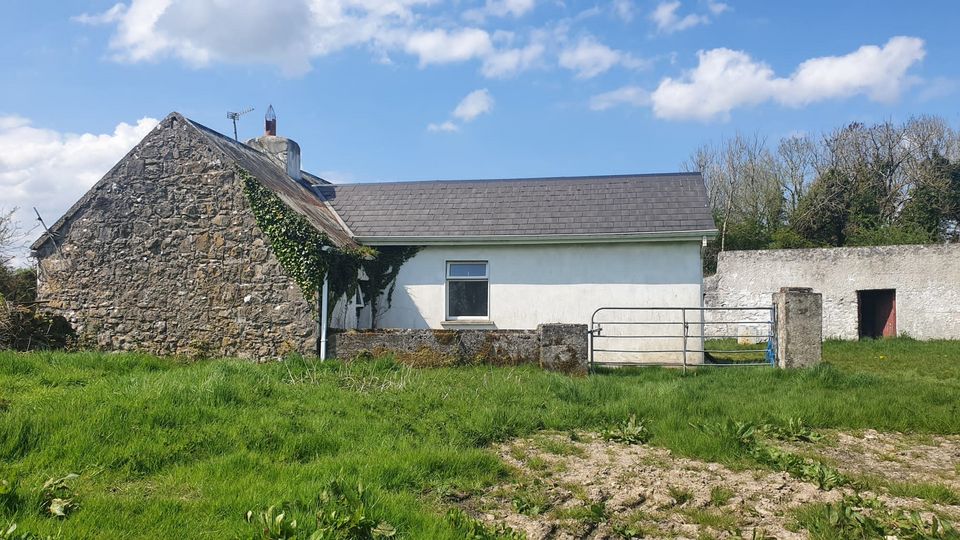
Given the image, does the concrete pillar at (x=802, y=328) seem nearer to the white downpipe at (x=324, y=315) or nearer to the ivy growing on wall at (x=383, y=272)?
the ivy growing on wall at (x=383, y=272)

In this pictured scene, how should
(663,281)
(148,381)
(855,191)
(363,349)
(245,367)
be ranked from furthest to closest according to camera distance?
(855,191) < (663,281) < (363,349) < (245,367) < (148,381)

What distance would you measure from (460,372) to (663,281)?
5853 millimetres

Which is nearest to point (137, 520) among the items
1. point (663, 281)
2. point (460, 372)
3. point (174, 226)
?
A: point (460, 372)

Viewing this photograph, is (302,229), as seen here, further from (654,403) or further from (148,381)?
(654,403)

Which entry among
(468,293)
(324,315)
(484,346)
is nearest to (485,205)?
(468,293)

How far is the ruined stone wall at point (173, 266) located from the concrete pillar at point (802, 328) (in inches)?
354

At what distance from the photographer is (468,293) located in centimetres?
1559

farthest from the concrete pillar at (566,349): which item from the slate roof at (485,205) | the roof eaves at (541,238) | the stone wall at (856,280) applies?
the stone wall at (856,280)

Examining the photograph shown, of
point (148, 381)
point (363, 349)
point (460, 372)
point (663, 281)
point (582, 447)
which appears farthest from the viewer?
point (663, 281)

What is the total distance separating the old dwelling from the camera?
13500 millimetres

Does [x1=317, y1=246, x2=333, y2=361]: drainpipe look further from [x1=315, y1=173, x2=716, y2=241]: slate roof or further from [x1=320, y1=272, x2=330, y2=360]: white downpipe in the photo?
[x1=315, y1=173, x2=716, y2=241]: slate roof

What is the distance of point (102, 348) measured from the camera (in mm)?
13820

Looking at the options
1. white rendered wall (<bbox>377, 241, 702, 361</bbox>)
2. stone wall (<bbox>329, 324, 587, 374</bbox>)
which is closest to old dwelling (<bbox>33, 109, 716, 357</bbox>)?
white rendered wall (<bbox>377, 241, 702, 361</bbox>)

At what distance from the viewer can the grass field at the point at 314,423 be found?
4766 millimetres
